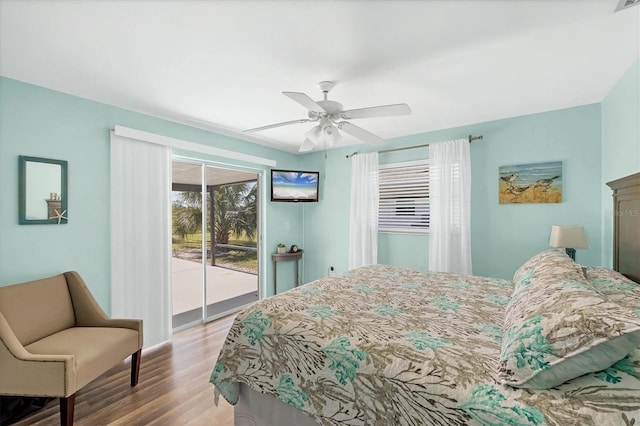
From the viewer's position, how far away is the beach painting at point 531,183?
9.83ft

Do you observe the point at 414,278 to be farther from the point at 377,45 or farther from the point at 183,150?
the point at 183,150

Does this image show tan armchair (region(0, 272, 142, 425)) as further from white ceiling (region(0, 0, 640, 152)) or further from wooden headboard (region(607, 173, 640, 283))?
wooden headboard (region(607, 173, 640, 283))

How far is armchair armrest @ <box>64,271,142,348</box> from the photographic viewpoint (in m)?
2.37

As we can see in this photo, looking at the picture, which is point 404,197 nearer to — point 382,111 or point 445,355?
point 382,111

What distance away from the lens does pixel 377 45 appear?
5.95ft

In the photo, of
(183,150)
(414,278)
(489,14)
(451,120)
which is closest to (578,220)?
(451,120)

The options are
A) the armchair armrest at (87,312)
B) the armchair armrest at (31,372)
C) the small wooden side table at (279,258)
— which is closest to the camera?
the armchair armrest at (31,372)

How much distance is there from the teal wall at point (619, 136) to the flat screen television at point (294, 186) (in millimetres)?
3468

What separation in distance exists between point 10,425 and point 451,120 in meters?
4.74

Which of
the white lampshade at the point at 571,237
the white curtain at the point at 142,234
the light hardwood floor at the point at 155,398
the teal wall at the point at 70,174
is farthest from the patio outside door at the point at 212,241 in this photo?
the white lampshade at the point at 571,237

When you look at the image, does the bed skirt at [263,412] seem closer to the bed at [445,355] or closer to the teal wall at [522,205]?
the bed at [445,355]

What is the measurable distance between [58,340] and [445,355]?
8.94 feet

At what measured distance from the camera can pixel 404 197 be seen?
13.2 feet

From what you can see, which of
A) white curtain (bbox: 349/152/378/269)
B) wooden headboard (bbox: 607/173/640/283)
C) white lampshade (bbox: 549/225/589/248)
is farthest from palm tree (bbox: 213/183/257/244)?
wooden headboard (bbox: 607/173/640/283)
